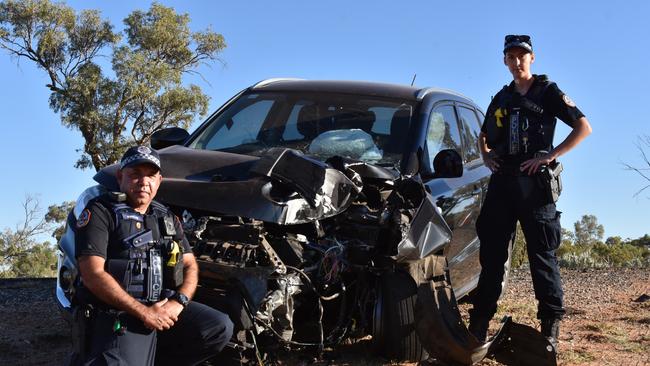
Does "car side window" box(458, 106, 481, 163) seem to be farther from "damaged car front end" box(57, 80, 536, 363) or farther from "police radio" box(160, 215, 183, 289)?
"police radio" box(160, 215, 183, 289)

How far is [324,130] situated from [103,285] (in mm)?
2564

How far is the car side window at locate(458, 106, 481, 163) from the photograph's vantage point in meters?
6.78

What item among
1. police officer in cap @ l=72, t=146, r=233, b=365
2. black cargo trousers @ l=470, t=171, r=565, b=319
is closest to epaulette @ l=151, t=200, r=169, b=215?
police officer in cap @ l=72, t=146, r=233, b=365

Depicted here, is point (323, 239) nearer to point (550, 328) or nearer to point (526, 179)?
point (526, 179)

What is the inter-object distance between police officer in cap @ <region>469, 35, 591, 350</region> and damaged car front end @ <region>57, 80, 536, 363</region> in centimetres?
34

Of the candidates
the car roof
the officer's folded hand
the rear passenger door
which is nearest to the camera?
the officer's folded hand

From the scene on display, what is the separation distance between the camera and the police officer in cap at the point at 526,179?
4.88 m

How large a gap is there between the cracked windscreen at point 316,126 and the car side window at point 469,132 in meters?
1.14

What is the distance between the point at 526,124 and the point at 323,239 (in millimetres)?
1543

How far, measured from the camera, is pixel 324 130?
5625 millimetres

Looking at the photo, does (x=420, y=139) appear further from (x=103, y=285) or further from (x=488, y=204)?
(x=103, y=285)

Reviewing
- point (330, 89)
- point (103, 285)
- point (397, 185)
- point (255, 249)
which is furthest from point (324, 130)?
point (103, 285)

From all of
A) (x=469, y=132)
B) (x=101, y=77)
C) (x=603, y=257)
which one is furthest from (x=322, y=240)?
(x=101, y=77)

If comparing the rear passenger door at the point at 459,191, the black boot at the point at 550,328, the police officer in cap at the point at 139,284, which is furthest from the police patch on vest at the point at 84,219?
the black boot at the point at 550,328
